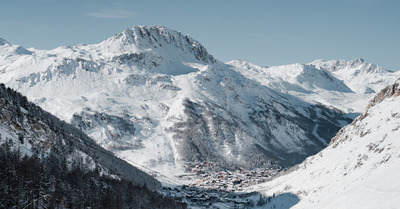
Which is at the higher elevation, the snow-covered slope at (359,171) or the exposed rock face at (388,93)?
the exposed rock face at (388,93)

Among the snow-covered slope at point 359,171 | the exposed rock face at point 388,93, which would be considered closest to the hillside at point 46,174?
the snow-covered slope at point 359,171

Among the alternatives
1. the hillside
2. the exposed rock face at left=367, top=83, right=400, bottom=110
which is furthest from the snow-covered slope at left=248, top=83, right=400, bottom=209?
the hillside

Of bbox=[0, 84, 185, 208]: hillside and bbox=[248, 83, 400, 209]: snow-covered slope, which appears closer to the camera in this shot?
bbox=[0, 84, 185, 208]: hillside

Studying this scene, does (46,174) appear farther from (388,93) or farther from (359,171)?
(388,93)

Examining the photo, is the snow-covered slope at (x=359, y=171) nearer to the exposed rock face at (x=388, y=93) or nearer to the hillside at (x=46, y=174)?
the exposed rock face at (x=388, y=93)

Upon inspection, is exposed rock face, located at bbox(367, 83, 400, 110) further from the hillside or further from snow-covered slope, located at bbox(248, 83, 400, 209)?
the hillside

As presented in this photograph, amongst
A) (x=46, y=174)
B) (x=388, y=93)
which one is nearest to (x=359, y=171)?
(x=388, y=93)

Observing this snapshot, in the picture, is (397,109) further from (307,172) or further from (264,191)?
(264,191)

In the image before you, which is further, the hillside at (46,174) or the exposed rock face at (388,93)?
the exposed rock face at (388,93)
